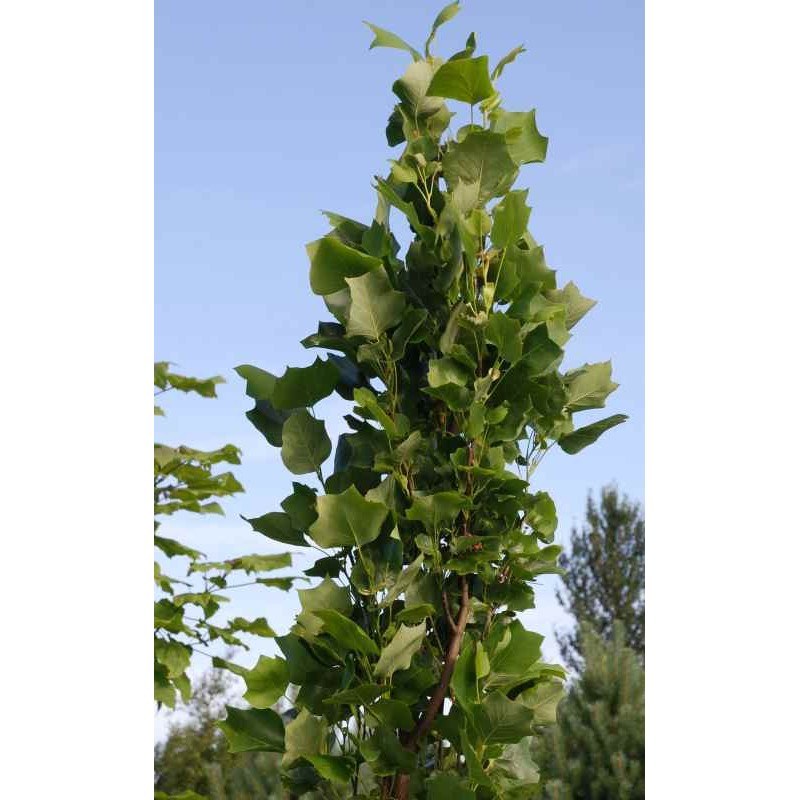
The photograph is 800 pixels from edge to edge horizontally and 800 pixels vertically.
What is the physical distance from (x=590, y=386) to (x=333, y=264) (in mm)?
488

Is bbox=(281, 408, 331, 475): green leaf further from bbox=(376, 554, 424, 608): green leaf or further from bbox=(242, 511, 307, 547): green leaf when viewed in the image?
bbox=(376, 554, 424, 608): green leaf

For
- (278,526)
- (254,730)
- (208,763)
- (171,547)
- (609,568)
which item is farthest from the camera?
(609,568)

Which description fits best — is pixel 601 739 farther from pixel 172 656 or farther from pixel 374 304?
pixel 374 304

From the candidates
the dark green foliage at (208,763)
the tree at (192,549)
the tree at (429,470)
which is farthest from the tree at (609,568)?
the tree at (429,470)

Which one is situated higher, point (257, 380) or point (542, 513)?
point (257, 380)

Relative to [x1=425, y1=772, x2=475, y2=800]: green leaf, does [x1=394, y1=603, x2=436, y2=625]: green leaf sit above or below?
above

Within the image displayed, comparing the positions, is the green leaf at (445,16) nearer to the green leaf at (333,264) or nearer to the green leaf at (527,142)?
the green leaf at (527,142)

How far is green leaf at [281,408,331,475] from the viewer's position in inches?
61.6

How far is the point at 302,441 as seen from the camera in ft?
5.15

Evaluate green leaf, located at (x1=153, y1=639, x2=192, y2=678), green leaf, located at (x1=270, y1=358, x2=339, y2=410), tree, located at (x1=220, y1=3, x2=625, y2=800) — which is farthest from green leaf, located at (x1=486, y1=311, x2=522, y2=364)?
green leaf, located at (x1=153, y1=639, x2=192, y2=678)

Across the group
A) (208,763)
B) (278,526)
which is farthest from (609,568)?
(278,526)

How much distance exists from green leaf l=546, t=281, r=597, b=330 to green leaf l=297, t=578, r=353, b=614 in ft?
2.03
